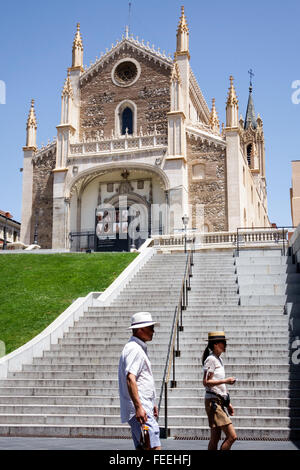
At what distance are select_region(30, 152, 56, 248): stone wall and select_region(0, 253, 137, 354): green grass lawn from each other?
1097 centimetres

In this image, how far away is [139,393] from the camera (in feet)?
17.9

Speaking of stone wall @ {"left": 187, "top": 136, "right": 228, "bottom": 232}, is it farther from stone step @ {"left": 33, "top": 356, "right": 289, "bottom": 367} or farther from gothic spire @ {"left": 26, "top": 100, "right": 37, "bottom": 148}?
stone step @ {"left": 33, "top": 356, "right": 289, "bottom": 367}

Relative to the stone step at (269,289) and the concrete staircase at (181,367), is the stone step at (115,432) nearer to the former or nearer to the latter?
the concrete staircase at (181,367)

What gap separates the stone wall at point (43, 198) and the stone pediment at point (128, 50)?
21.2 ft

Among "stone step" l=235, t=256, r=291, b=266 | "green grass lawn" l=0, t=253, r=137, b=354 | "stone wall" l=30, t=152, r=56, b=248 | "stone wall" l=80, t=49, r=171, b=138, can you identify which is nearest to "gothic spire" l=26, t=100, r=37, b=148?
"stone wall" l=30, t=152, r=56, b=248

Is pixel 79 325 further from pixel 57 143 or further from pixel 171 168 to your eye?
pixel 57 143

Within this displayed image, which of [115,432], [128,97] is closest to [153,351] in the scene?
[115,432]

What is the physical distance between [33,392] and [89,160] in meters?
26.7

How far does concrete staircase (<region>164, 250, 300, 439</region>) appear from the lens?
10055mm

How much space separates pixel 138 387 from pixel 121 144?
107 ft

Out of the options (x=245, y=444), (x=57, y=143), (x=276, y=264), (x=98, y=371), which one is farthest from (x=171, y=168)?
(x=245, y=444)

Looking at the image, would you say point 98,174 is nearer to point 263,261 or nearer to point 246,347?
point 263,261

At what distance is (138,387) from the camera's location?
5473 mm

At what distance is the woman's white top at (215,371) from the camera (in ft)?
22.6
